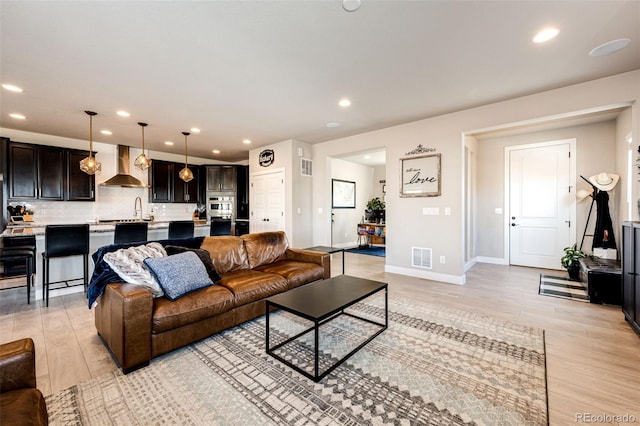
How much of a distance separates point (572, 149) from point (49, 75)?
306 inches

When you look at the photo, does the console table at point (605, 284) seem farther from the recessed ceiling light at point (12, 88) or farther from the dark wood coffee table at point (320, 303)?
the recessed ceiling light at point (12, 88)

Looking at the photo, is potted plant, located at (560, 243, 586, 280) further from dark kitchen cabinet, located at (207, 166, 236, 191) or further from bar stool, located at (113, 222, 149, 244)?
dark kitchen cabinet, located at (207, 166, 236, 191)

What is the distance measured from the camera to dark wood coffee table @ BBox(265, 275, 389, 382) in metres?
1.90

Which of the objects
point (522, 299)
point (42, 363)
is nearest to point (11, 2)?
point (42, 363)

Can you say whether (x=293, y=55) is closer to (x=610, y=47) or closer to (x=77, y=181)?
(x=610, y=47)

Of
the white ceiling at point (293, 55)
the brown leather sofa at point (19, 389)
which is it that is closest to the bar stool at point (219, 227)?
the white ceiling at point (293, 55)

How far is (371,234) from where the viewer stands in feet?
26.3

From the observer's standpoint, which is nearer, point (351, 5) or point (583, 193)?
point (351, 5)

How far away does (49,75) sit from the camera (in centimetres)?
293

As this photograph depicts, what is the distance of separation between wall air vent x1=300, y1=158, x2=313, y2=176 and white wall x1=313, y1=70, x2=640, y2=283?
0.64 m

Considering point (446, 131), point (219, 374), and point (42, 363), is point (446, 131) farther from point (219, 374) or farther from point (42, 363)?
point (42, 363)

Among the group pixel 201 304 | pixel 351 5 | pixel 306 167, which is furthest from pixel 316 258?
pixel 306 167

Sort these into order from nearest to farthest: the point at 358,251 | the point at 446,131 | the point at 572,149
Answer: the point at 446,131
the point at 572,149
the point at 358,251

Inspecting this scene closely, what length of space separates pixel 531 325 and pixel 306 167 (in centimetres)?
479
